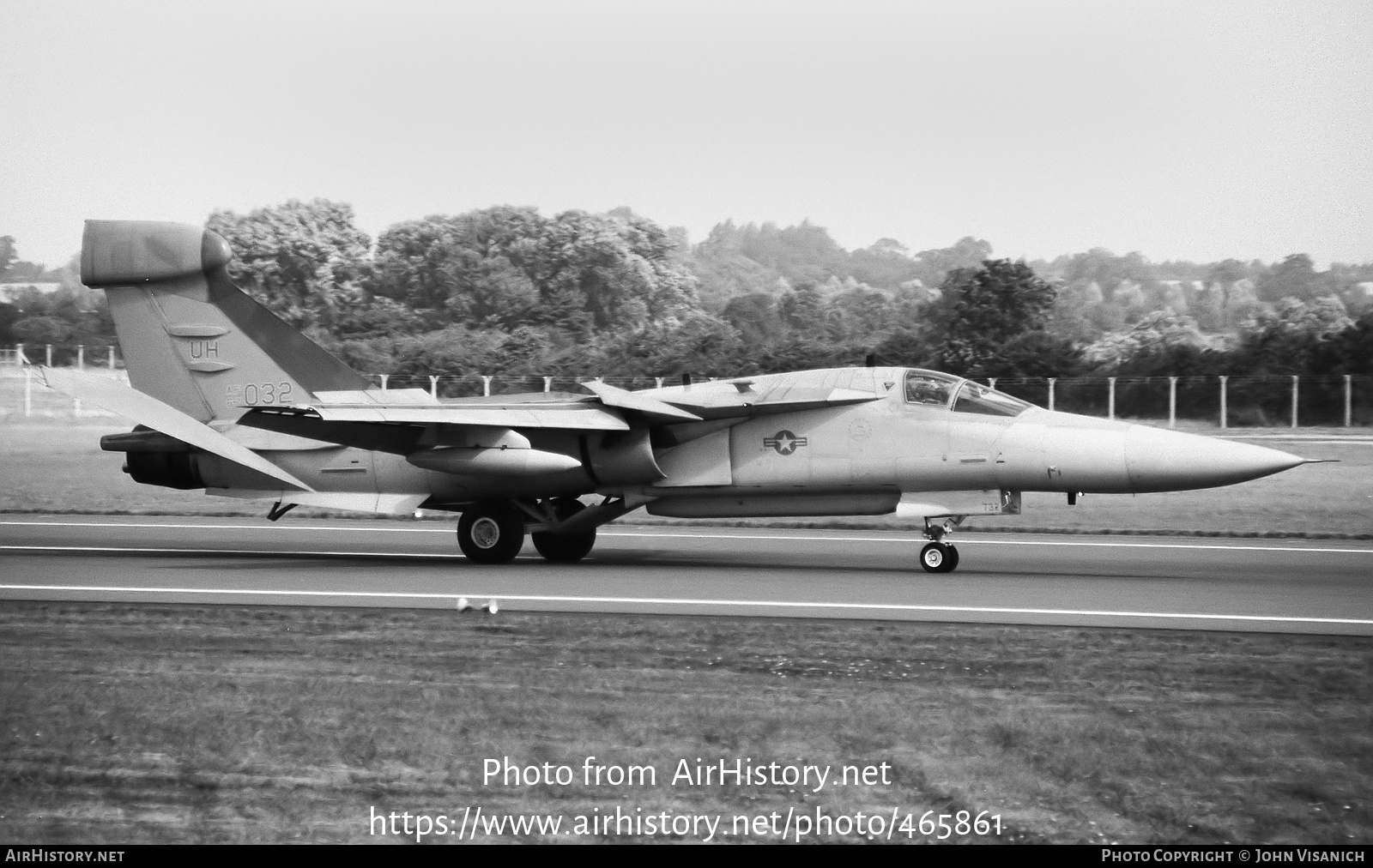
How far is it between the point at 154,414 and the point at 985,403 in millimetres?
9114

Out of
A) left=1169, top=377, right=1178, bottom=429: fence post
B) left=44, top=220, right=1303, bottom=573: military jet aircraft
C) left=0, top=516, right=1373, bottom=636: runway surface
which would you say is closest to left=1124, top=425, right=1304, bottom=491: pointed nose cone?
left=44, top=220, right=1303, bottom=573: military jet aircraft

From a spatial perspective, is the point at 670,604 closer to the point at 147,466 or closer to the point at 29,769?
the point at 29,769

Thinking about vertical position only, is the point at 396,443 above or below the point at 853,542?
above

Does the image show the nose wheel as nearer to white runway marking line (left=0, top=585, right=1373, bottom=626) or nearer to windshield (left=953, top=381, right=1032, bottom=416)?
windshield (left=953, top=381, right=1032, bottom=416)

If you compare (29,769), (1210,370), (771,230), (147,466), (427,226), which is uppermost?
(771,230)

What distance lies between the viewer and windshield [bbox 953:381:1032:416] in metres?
13.9

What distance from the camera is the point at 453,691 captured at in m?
7.81

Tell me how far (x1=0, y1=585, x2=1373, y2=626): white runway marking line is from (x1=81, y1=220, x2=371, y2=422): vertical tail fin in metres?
4.24

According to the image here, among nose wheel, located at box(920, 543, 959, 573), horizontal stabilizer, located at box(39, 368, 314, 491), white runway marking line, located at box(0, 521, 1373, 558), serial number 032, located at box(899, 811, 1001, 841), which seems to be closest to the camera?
serial number 032, located at box(899, 811, 1001, 841)

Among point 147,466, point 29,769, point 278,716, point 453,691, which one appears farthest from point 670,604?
point 147,466

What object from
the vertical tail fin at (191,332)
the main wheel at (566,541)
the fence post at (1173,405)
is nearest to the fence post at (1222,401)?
the fence post at (1173,405)

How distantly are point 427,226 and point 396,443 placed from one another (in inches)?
1200

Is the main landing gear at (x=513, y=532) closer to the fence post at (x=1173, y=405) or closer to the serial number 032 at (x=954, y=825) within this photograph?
the serial number 032 at (x=954, y=825)

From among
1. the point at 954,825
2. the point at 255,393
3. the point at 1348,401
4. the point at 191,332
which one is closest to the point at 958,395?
the point at 255,393
